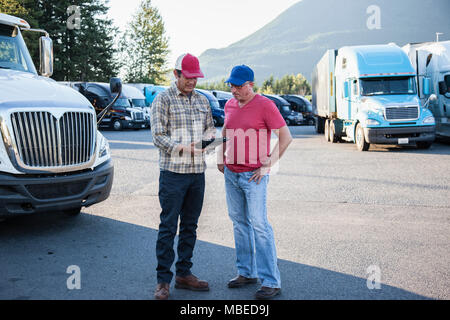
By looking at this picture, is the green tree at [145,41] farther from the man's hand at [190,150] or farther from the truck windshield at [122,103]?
the man's hand at [190,150]

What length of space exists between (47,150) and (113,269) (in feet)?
5.71

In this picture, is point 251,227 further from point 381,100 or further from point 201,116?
point 381,100

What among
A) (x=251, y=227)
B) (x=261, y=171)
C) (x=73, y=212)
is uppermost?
(x=261, y=171)

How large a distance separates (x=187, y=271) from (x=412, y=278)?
6.69ft

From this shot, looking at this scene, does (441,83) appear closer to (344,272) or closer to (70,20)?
(344,272)

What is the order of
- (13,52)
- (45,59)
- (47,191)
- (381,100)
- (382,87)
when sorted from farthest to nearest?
(382,87), (381,100), (45,59), (13,52), (47,191)

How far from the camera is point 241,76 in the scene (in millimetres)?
4023

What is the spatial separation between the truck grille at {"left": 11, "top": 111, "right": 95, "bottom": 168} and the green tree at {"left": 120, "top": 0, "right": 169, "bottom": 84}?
6218 centimetres

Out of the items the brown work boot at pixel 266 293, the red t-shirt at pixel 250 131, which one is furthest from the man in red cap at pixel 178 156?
the brown work boot at pixel 266 293

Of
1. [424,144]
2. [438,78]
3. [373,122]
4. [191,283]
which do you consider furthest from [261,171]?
[438,78]

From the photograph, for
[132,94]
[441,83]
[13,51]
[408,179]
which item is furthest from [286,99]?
[13,51]

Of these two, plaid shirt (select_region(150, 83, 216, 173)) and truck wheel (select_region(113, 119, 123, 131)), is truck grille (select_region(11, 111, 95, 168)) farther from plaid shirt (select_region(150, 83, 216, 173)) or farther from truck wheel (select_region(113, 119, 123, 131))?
truck wheel (select_region(113, 119, 123, 131))

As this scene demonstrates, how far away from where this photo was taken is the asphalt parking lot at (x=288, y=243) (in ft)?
14.0

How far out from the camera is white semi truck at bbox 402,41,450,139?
18.0 meters
